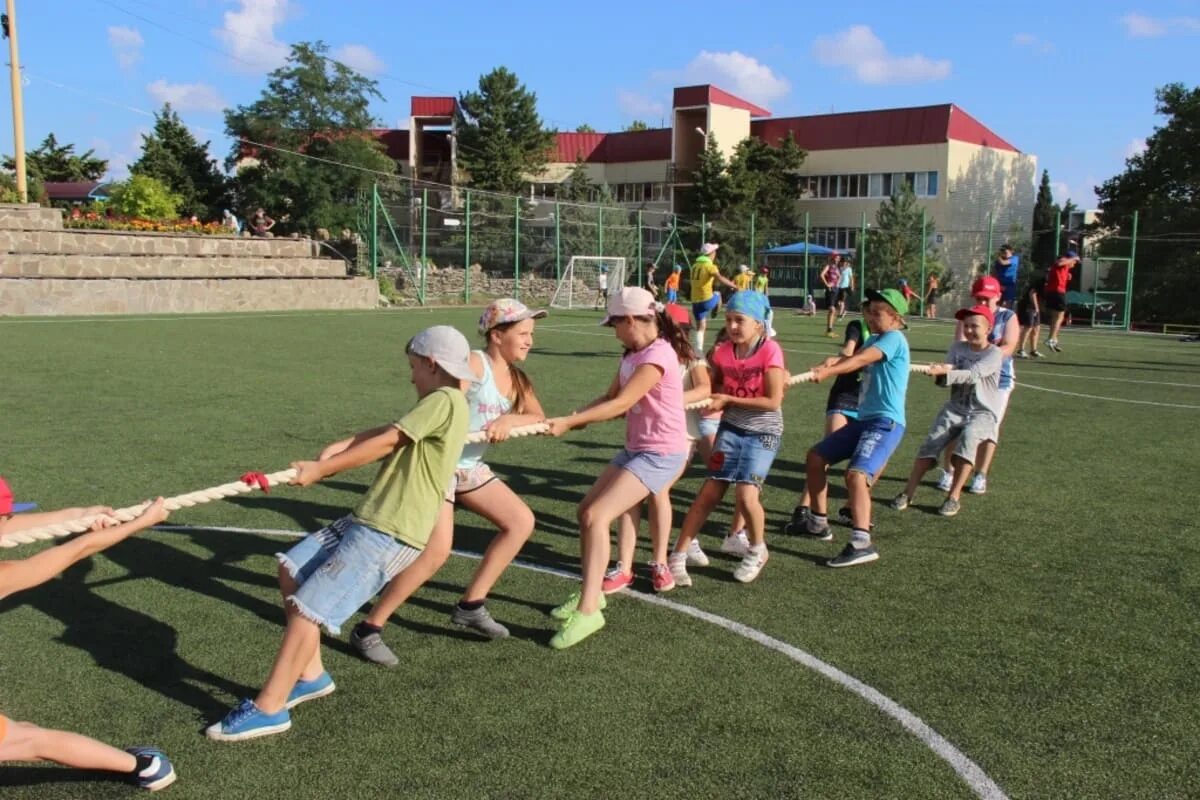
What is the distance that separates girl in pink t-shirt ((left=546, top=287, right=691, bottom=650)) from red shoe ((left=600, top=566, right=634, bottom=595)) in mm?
213

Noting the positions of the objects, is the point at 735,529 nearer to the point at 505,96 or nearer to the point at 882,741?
the point at 882,741

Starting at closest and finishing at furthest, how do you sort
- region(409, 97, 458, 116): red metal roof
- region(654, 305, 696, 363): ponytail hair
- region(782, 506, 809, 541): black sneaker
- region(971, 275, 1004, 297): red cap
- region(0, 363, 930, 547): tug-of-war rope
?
region(0, 363, 930, 547): tug-of-war rope < region(654, 305, 696, 363): ponytail hair < region(782, 506, 809, 541): black sneaker < region(971, 275, 1004, 297): red cap < region(409, 97, 458, 116): red metal roof

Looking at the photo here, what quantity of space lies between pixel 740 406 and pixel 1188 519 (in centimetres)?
390

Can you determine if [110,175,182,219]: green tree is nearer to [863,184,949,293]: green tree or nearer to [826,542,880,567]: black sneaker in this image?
[863,184,949,293]: green tree

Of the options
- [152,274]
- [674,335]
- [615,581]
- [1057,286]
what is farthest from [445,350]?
[152,274]

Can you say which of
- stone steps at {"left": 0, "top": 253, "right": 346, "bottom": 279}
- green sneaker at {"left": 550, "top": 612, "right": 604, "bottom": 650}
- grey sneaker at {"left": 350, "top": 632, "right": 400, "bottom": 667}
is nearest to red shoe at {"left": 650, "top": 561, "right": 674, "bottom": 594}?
green sneaker at {"left": 550, "top": 612, "right": 604, "bottom": 650}

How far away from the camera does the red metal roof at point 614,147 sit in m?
70.7

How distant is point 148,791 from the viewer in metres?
3.72

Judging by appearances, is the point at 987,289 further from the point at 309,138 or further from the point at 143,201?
the point at 309,138

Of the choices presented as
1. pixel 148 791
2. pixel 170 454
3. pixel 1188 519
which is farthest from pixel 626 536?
pixel 170 454

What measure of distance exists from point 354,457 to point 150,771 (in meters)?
1.34

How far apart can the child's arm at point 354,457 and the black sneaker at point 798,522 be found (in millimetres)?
3915

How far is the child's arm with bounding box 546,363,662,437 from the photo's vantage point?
5297 mm

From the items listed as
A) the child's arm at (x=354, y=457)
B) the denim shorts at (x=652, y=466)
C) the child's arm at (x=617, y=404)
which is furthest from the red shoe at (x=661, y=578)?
the child's arm at (x=354, y=457)
